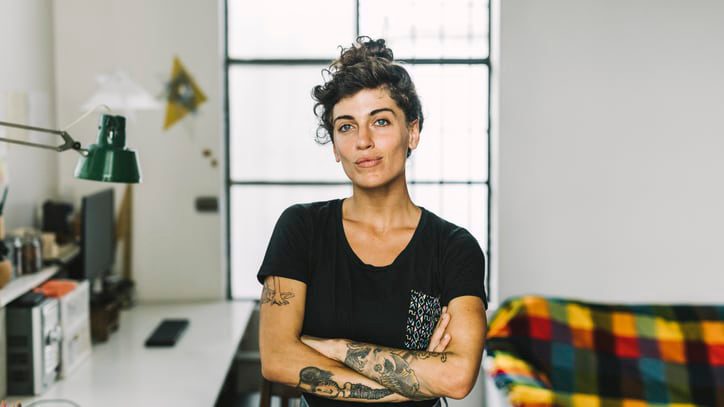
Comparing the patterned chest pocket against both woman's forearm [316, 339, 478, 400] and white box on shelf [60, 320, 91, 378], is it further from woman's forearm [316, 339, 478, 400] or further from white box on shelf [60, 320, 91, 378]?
white box on shelf [60, 320, 91, 378]

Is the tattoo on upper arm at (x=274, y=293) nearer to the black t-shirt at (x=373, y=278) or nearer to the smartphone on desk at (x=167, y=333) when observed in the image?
the black t-shirt at (x=373, y=278)

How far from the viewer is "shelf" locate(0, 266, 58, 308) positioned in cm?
251

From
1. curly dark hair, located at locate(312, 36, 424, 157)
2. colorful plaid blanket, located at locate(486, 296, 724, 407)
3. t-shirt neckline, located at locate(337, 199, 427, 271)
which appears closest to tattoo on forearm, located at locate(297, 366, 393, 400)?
t-shirt neckline, located at locate(337, 199, 427, 271)

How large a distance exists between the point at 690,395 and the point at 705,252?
90 cm

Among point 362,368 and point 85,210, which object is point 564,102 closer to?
point 85,210

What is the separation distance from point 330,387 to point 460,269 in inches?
15.5

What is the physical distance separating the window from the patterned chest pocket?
240 cm

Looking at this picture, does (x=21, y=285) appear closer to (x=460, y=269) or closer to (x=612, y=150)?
(x=460, y=269)

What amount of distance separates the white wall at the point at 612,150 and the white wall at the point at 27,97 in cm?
222

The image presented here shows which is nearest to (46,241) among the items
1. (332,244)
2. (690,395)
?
(332,244)

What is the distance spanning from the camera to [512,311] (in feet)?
11.4

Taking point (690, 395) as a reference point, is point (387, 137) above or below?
above

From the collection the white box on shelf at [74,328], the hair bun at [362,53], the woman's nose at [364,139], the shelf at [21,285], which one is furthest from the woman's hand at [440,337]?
the white box on shelf at [74,328]

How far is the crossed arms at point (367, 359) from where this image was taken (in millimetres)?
1736
